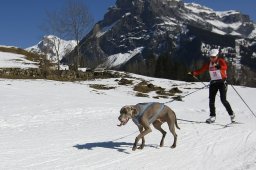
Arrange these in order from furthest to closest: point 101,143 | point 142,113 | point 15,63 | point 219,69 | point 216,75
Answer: point 15,63 → point 216,75 → point 219,69 → point 101,143 → point 142,113

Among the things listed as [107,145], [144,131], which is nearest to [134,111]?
[144,131]

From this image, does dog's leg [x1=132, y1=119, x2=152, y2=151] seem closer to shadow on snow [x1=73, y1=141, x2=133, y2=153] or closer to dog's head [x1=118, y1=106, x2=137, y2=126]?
dog's head [x1=118, y1=106, x2=137, y2=126]

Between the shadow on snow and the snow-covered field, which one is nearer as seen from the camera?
the snow-covered field

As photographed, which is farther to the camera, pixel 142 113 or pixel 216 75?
pixel 216 75

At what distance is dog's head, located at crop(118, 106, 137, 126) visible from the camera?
30.7ft

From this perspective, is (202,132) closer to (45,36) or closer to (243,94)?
(243,94)

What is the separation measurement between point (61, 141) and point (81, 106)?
27.4 feet

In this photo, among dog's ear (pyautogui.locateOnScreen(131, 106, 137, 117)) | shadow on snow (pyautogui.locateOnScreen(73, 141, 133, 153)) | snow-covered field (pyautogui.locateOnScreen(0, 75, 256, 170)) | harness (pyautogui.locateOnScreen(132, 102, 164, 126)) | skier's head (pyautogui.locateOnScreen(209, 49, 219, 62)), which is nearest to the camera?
snow-covered field (pyautogui.locateOnScreen(0, 75, 256, 170))

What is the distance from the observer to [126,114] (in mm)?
9422

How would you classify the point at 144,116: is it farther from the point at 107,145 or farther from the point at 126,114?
the point at 107,145

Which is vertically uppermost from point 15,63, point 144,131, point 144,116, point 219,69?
point 15,63

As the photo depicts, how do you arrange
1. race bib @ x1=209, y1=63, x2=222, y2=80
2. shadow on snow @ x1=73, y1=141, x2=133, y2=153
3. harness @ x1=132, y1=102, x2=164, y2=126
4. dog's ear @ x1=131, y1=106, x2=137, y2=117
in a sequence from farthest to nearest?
race bib @ x1=209, y1=63, x2=222, y2=80 < shadow on snow @ x1=73, y1=141, x2=133, y2=153 < harness @ x1=132, y1=102, x2=164, y2=126 < dog's ear @ x1=131, y1=106, x2=137, y2=117

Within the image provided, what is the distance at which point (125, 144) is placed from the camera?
10.8 metres

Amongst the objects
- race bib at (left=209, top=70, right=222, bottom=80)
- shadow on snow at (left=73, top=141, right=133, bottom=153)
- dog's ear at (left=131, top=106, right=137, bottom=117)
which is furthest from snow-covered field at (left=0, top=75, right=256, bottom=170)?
race bib at (left=209, top=70, right=222, bottom=80)
